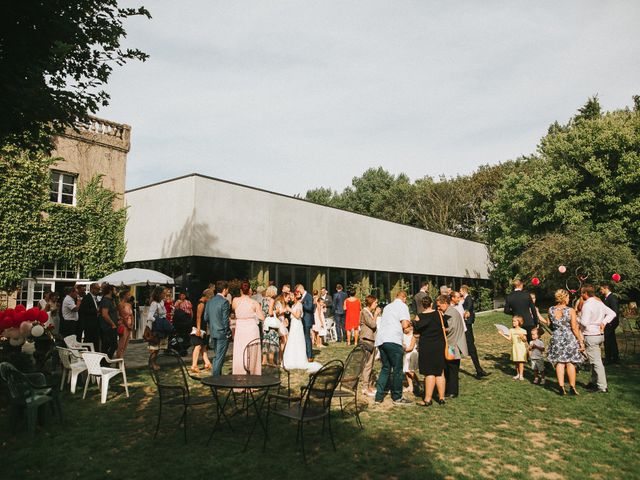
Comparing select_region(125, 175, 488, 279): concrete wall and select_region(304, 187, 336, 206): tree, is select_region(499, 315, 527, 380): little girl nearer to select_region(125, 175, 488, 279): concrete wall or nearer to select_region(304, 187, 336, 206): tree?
select_region(125, 175, 488, 279): concrete wall

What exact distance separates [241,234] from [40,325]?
33.9 feet

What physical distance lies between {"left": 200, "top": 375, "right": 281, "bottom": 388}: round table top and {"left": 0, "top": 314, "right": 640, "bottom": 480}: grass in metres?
0.75

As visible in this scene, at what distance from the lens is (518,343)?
31.0ft

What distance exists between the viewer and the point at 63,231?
60.0ft

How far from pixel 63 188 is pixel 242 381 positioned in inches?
661

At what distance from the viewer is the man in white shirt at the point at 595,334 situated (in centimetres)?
837

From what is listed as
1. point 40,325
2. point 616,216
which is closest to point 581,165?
point 616,216

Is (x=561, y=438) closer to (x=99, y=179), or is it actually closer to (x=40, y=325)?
(x=40, y=325)

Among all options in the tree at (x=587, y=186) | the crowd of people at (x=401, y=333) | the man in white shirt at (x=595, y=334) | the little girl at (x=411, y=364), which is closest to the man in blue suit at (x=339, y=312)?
the crowd of people at (x=401, y=333)

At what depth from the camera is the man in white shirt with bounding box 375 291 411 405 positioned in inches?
299

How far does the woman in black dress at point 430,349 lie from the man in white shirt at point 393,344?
27 cm

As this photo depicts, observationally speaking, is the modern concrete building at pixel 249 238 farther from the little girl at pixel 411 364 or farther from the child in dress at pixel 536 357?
the child in dress at pixel 536 357

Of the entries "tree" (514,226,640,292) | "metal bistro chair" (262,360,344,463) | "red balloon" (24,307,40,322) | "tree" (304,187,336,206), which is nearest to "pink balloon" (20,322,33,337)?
"red balloon" (24,307,40,322)

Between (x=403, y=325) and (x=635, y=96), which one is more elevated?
(x=635, y=96)
